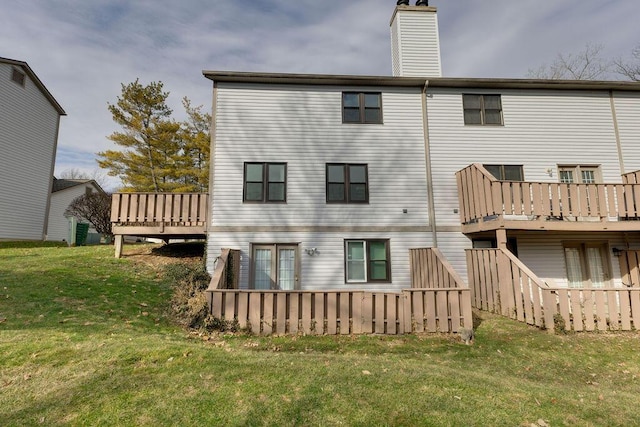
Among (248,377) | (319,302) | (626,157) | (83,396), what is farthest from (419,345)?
(626,157)

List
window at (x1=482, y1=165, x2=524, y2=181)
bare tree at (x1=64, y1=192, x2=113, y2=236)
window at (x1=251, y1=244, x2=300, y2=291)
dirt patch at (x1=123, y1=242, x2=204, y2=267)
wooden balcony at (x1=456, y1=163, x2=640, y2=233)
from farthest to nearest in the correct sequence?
bare tree at (x1=64, y1=192, x2=113, y2=236) < dirt patch at (x1=123, y1=242, x2=204, y2=267) < window at (x1=482, y1=165, x2=524, y2=181) < window at (x1=251, y1=244, x2=300, y2=291) < wooden balcony at (x1=456, y1=163, x2=640, y2=233)

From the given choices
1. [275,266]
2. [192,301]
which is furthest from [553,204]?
[192,301]

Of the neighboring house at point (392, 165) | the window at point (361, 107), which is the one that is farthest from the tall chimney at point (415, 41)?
the window at point (361, 107)

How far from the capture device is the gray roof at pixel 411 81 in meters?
11.5

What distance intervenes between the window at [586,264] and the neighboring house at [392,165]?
44 millimetres

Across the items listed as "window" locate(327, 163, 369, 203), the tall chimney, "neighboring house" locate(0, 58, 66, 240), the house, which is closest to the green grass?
the house

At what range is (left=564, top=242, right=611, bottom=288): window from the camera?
1140cm

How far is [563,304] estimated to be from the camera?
24.7 ft

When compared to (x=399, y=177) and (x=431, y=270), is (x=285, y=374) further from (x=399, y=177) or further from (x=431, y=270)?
(x=399, y=177)

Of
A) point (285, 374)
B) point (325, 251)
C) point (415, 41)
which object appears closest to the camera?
point (285, 374)

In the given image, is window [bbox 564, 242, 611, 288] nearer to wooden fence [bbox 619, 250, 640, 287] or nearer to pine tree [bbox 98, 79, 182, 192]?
wooden fence [bbox 619, 250, 640, 287]

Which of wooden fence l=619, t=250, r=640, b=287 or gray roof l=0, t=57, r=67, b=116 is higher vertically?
gray roof l=0, t=57, r=67, b=116

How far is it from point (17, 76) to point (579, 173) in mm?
29602

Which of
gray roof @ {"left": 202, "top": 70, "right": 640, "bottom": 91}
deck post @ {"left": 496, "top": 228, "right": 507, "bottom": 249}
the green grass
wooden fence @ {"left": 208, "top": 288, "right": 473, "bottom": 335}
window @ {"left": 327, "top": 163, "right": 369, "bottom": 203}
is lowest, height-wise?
the green grass
